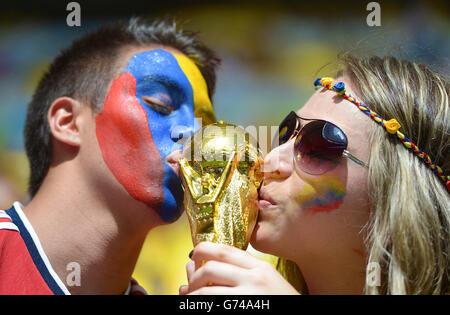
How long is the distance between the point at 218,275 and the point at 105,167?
114cm

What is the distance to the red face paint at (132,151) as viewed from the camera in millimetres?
2328

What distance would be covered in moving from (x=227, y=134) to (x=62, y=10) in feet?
11.7

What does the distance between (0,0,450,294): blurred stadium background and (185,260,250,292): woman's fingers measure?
116 inches

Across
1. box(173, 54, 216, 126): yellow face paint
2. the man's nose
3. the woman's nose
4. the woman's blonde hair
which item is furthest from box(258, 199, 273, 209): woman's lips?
box(173, 54, 216, 126): yellow face paint

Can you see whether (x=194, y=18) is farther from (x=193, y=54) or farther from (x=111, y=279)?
(x=111, y=279)

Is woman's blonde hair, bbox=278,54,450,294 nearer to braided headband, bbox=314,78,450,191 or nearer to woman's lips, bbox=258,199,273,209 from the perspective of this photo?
braided headband, bbox=314,78,450,191

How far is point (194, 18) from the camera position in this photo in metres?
4.79

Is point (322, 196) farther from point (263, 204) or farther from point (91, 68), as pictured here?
point (91, 68)

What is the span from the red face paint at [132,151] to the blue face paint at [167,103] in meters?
0.03

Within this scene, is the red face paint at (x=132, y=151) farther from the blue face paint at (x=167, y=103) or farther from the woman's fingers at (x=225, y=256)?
the woman's fingers at (x=225, y=256)

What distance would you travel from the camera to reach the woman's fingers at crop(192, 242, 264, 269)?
1510 millimetres

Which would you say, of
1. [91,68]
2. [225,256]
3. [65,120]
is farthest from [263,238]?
[91,68]

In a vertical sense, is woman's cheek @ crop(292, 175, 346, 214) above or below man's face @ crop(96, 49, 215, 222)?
below

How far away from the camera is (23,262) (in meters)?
2.09
